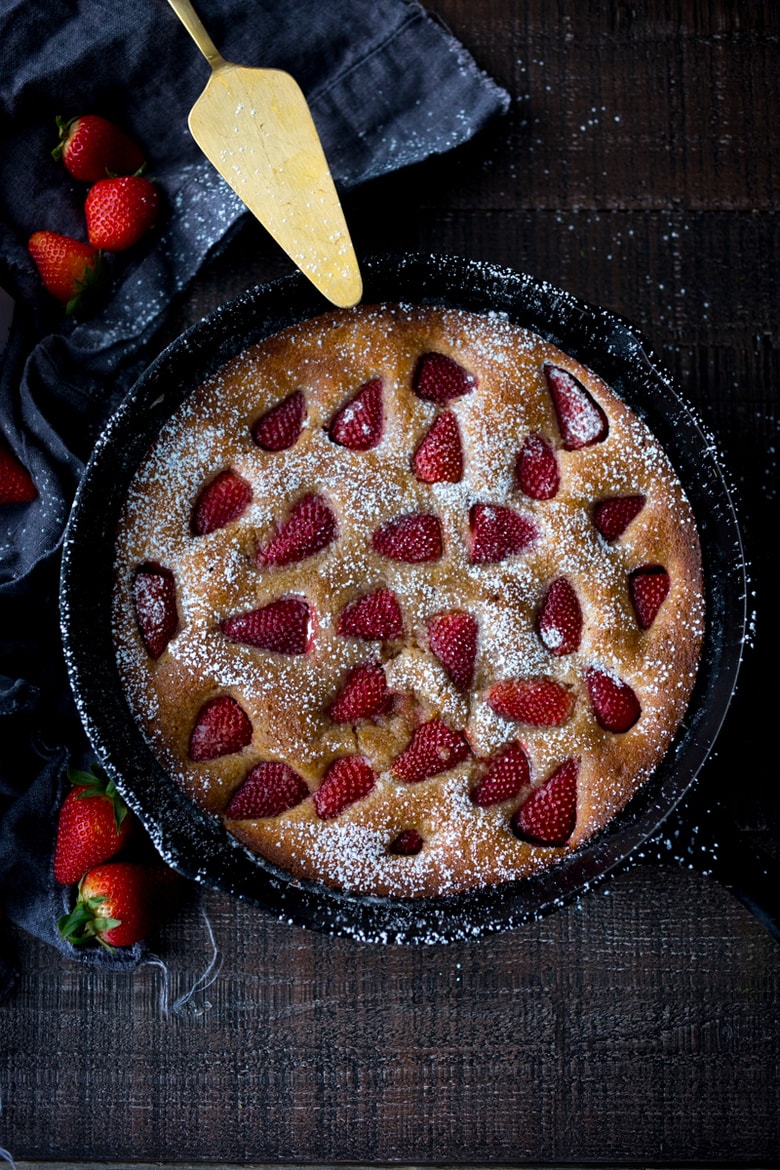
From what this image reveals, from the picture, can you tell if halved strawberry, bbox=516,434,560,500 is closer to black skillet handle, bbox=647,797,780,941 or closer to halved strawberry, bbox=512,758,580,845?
halved strawberry, bbox=512,758,580,845

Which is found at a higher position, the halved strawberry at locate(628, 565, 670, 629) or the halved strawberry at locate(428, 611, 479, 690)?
the halved strawberry at locate(428, 611, 479, 690)

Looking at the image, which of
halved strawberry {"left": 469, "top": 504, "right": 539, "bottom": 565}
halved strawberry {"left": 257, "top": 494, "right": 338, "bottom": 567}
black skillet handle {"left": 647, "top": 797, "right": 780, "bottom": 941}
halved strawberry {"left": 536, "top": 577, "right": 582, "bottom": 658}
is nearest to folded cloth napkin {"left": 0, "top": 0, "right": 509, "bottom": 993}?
halved strawberry {"left": 257, "top": 494, "right": 338, "bottom": 567}

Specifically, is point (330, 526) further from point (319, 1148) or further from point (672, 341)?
point (319, 1148)

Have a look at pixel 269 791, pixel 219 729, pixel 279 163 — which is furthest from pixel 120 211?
pixel 269 791

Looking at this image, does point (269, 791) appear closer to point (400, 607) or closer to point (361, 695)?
point (361, 695)

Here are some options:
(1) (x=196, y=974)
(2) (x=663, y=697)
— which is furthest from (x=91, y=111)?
(1) (x=196, y=974)

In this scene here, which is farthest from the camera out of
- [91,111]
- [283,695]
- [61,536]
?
[91,111]

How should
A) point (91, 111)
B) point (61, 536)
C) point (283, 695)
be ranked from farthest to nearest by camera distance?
point (91, 111)
point (61, 536)
point (283, 695)
